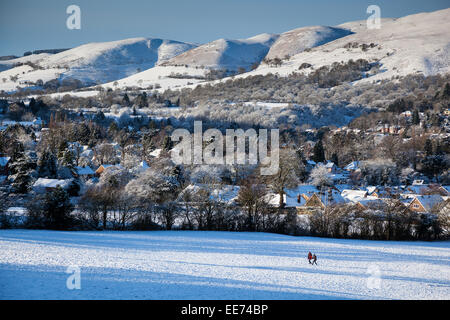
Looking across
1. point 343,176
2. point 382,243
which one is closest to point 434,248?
point 382,243

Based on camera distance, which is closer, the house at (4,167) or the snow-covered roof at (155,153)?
the house at (4,167)

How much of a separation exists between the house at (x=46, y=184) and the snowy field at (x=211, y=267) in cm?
1366

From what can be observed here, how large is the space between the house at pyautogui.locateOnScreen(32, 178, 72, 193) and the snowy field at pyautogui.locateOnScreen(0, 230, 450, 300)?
1366 centimetres

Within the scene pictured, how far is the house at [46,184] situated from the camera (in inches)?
1319

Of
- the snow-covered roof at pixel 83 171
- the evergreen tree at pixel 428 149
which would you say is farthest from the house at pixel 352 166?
the snow-covered roof at pixel 83 171

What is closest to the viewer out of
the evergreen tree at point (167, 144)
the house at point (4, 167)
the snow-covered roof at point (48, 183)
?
the snow-covered roof at point (48, 183)

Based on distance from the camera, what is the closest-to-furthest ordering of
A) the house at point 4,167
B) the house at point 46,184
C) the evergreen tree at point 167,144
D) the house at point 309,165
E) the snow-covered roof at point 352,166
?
1. the house at point 46,184
2. the house at point 4,167
3. the house at point 309,165
4. the evergreen tree at point 167,144
5. the snow-covered roof at point 352,166

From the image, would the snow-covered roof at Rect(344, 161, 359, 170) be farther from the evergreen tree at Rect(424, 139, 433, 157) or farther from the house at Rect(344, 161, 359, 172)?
the evergreen tree at Rect(424, 139, 433, 157)

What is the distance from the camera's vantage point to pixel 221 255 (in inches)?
648


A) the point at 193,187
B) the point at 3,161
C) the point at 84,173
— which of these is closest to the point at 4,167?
the point at 3,161

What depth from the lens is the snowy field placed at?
10641 millimetres

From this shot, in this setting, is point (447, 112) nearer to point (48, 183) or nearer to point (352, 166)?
point (352, 166)

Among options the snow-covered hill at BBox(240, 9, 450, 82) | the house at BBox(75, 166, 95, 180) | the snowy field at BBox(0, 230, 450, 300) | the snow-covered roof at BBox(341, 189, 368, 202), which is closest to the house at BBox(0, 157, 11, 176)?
the house at BBox(75, 166, 95, 180)

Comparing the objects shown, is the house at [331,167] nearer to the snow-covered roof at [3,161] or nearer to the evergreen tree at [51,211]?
the evergreen tree at [51,211]
